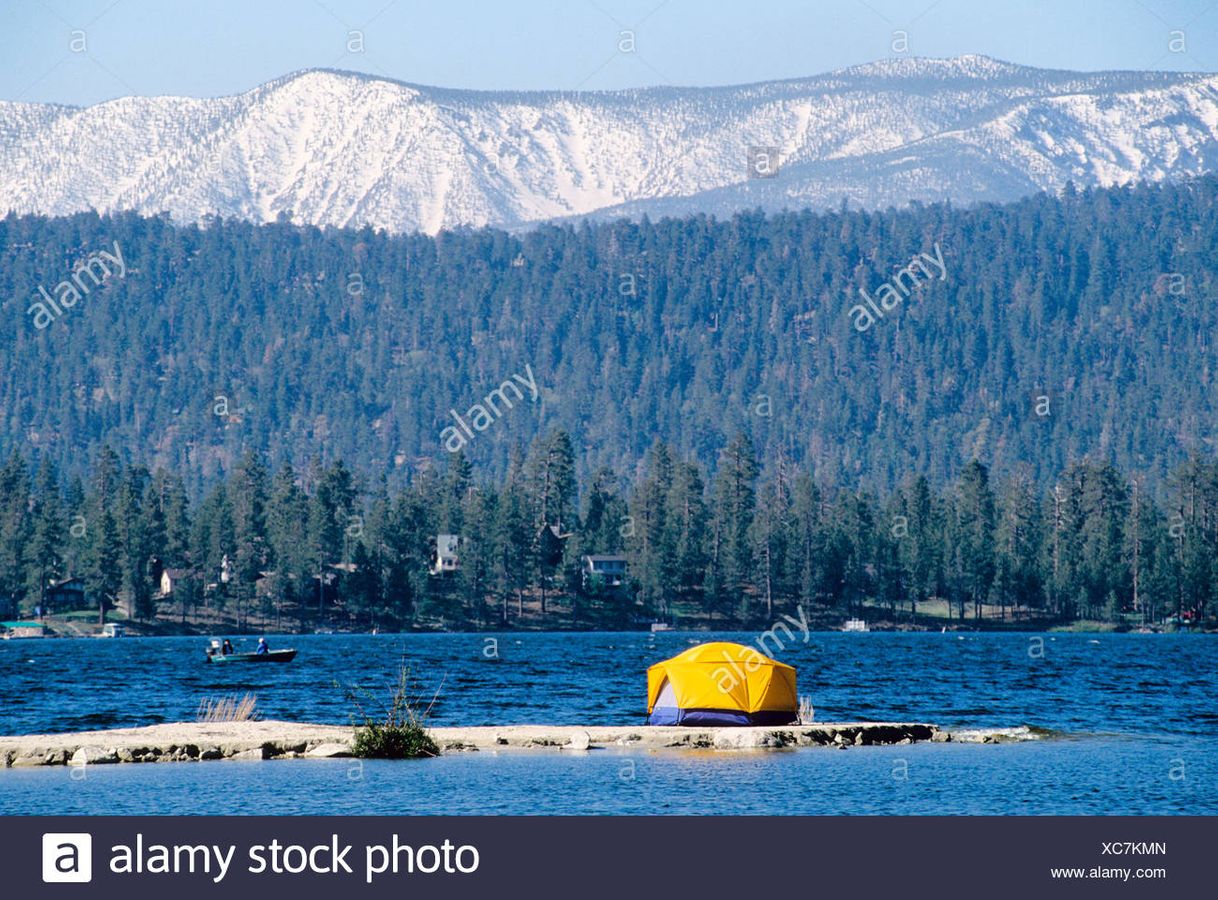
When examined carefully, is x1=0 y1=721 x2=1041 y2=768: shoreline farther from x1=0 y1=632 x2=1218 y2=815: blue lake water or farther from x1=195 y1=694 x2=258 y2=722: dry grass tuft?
x1=195 y1=694 x2=258 y2=722: dry grass tuft

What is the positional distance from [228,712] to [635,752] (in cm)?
2150

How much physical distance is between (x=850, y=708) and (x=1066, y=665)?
5077 cm

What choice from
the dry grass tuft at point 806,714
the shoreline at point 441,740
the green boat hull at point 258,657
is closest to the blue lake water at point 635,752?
the green boat hull at point 258,657

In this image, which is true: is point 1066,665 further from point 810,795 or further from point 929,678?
point 810,795

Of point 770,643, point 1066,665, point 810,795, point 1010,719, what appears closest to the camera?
point 810,795

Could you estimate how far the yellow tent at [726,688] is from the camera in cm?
6138

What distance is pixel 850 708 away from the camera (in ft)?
256

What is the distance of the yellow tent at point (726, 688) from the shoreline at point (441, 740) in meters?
0.89

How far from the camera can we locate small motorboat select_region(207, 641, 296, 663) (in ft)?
374

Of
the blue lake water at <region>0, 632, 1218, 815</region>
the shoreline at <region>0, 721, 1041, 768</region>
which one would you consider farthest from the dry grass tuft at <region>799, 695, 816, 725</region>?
the blue lake water at <region>0, 632, 1218, 815</region>
